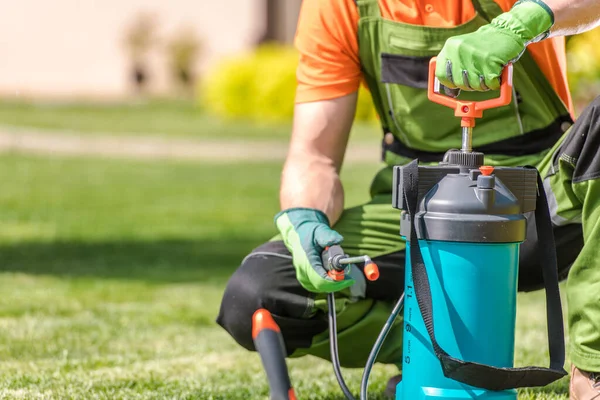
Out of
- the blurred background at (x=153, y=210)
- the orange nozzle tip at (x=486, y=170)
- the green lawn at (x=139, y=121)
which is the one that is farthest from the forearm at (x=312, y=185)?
the green lawn at (x=139, y=121)

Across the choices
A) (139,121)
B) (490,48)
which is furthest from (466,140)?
(139,121)

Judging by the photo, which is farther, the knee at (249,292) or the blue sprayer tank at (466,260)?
the knee at (249,292)

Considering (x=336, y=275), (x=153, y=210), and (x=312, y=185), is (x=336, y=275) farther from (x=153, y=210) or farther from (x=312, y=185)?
A: (x=153, y=210)

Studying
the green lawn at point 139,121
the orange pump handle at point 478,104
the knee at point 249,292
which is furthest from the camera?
the green lawn at point 139,121

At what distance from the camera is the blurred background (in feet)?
12.7

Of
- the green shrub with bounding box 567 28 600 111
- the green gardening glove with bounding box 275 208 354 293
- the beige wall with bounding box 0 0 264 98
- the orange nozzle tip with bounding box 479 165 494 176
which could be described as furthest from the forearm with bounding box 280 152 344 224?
the beige wall with bounding box 0 0 264 98

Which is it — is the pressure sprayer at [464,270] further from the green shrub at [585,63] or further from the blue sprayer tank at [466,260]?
the green shrub at [585,63]

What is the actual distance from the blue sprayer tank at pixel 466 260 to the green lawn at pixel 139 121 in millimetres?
12536

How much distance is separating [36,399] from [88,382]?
0.31 metres

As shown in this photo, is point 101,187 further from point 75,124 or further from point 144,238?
point 75,124

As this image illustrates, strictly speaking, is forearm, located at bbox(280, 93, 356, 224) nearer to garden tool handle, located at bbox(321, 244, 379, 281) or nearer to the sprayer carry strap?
garden tool handle, located at bbox(321, 244, 379, 281)

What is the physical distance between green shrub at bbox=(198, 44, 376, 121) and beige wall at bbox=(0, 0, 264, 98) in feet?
29.0

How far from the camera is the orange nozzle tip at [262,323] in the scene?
2764 mm

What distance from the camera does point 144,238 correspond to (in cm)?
784
